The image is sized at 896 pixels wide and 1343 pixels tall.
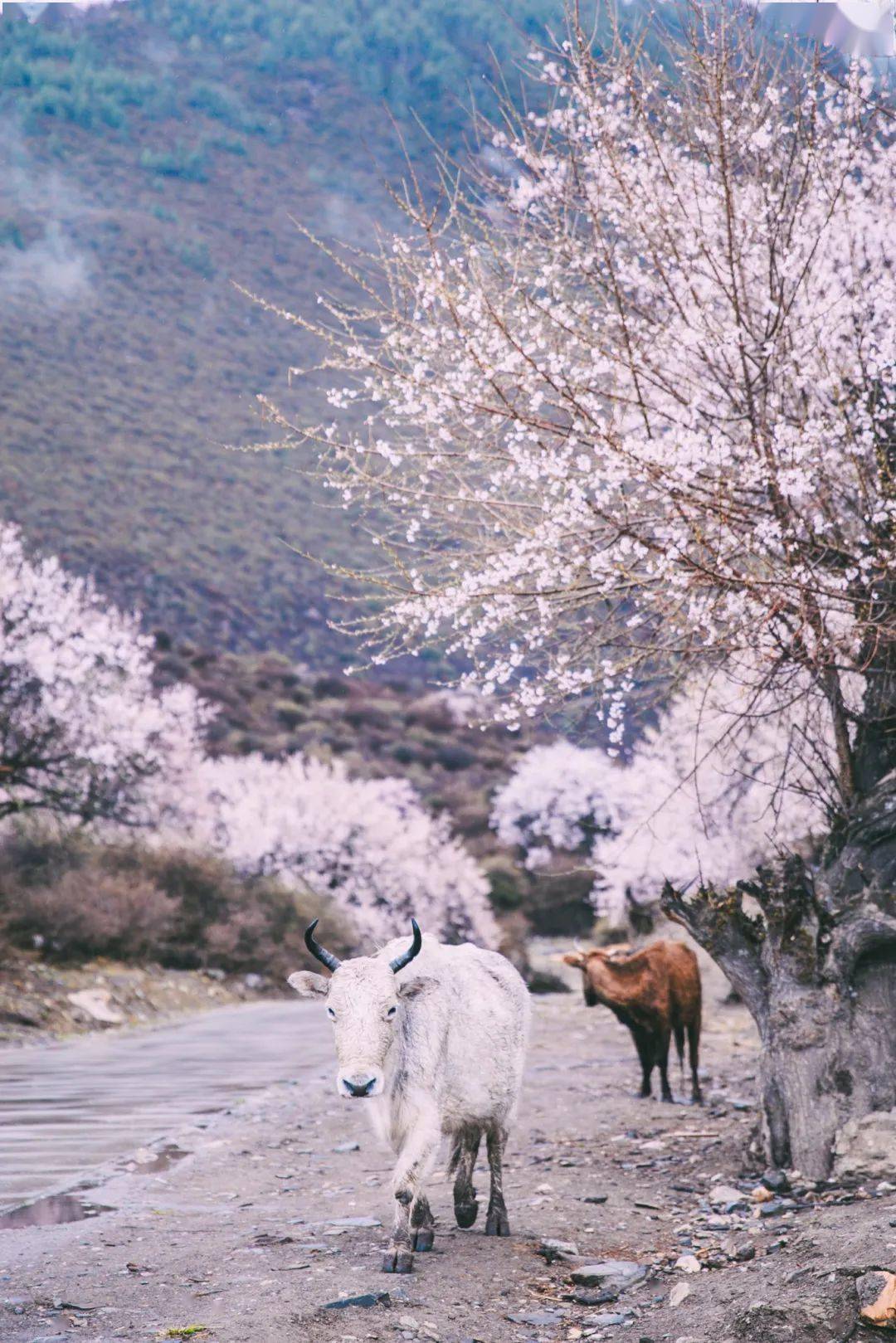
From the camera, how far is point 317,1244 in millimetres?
7391

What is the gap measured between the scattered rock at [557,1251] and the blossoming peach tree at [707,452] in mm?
2233

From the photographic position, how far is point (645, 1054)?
568 inches

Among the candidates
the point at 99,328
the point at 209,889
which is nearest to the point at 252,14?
the point at 99,328

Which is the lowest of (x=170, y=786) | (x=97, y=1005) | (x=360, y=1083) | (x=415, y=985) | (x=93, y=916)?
(x=97, y=1005)

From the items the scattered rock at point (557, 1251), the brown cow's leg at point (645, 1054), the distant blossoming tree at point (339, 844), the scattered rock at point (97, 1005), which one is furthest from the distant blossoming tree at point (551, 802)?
the scattered rock at point (557, 1251)

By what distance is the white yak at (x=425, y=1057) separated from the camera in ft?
22.7

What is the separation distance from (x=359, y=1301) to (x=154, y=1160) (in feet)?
15.9

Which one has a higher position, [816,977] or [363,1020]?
[816,977]

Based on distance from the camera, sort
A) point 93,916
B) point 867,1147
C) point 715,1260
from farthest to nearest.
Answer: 1. point 93,916
2. point 867,1147
3. point 715,1260

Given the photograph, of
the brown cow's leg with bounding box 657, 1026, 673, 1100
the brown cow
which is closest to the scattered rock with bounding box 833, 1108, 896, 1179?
the brown cow's leg with bounding box 657, 1026, 673, 1100

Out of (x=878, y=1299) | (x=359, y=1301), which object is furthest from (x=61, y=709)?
(x=878, y=1299)

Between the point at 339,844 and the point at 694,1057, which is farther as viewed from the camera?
the point at 339,844

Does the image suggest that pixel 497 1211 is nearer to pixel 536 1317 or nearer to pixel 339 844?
pixel 536 1317

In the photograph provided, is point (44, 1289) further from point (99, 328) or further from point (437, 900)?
point (99, 328)
